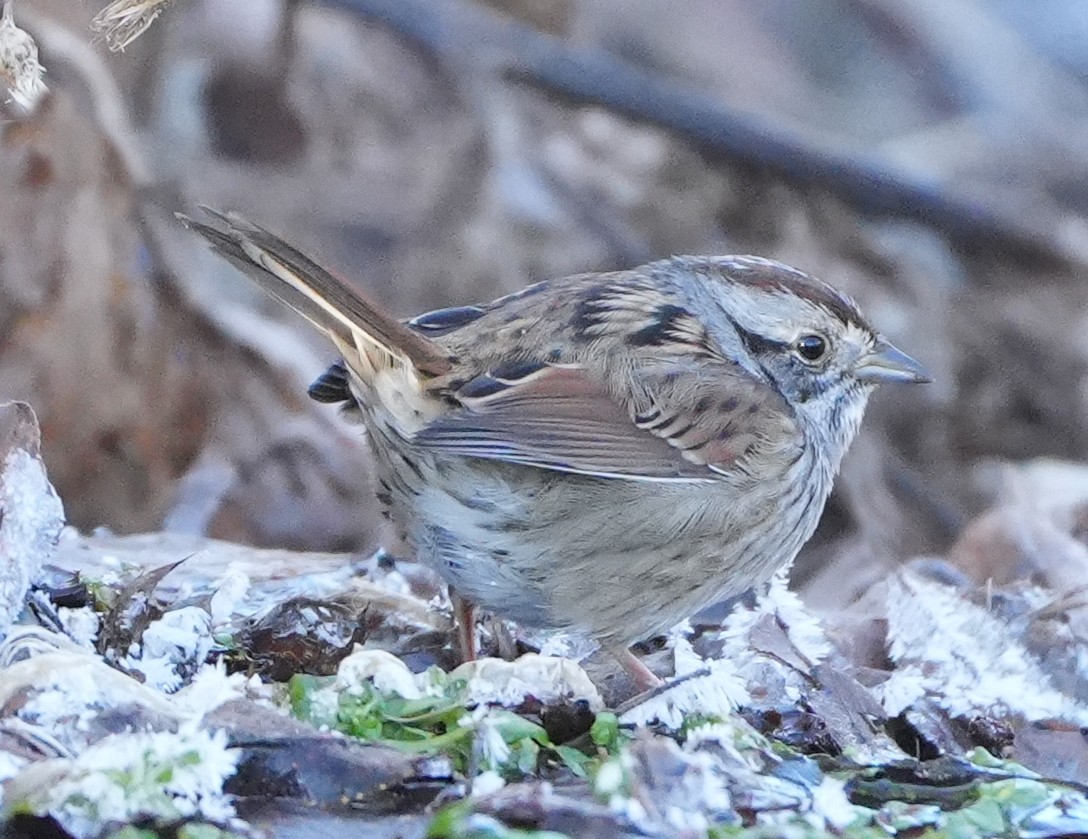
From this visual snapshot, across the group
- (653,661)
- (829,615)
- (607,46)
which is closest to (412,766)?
(653,661)

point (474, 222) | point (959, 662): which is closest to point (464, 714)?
point (959, 662)

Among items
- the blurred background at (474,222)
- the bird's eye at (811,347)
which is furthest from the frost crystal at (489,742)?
the blurred background at (474,222)

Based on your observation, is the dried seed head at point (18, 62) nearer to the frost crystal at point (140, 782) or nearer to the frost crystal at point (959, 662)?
the frost crystal at point (140, 782)

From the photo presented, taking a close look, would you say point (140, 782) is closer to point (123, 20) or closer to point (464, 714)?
point (464, 714)

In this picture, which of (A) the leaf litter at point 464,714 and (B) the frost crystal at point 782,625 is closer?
(A) the leaf litter at point 464,714

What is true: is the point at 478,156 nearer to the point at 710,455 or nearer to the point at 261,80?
the point at 261,80

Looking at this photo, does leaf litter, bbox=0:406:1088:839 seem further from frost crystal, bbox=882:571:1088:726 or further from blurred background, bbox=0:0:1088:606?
blurred background, bbox=0:0:1088:606

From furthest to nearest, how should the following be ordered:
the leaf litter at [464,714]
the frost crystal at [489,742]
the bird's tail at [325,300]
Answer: the bird's tail at [325,300] → the frost crystal at [489,742] → the leaf litter at [464,714]
